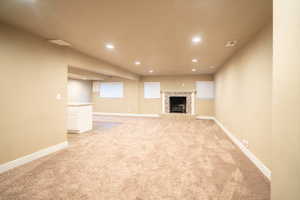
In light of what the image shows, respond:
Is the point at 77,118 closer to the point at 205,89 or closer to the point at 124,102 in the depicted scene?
the point at 124,102

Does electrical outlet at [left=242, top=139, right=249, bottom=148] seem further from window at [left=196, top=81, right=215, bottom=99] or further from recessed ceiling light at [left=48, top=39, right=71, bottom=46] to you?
window at [left=196, top=81, right=215, bottom=99]

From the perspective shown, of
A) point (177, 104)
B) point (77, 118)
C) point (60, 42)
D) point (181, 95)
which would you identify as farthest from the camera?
point (177, 104)

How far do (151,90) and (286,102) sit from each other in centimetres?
765

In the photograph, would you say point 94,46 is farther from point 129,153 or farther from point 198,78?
point 198,78

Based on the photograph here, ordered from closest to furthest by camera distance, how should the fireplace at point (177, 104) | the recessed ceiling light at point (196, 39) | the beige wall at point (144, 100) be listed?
the recessed ceiling light at point (196, 39)
the beige wall at point (144, 100)
the fireplace at point (177, 104)

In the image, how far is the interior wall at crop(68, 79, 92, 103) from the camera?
7925 mm

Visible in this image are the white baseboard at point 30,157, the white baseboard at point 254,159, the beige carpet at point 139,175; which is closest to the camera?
the beige carpet at point 139,175

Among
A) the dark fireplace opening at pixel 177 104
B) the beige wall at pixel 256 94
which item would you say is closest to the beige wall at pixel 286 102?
the beige wall at pixel 256 94

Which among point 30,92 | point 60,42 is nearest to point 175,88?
point 60,42

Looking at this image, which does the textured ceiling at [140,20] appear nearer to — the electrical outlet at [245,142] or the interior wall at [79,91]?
the electrical outlet at [245,142]

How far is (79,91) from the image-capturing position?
844cm

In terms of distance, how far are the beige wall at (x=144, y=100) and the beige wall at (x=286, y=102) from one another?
7.06m

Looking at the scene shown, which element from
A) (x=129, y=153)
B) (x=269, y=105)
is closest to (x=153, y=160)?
(x=129, y=153)

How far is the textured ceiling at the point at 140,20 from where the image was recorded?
178cm
